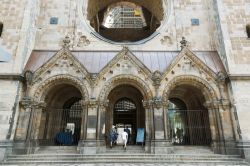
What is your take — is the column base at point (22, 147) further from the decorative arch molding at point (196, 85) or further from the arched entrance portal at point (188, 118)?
the arched entrance portal at point (188, 118)

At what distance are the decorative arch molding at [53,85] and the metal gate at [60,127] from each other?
1527 millimetres

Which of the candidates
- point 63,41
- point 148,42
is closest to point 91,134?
point 63,41

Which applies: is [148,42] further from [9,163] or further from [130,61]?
[9,163]

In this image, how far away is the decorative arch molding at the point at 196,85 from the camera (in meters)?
12.5

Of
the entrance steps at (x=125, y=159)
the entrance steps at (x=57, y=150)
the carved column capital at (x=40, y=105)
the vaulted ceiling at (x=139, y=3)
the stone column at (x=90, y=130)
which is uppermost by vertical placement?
the vaulted ceiling at (x=139, y=3)

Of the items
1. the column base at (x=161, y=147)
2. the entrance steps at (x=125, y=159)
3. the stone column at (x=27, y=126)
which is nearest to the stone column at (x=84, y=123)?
the entrance steps at (x=125, y=159)

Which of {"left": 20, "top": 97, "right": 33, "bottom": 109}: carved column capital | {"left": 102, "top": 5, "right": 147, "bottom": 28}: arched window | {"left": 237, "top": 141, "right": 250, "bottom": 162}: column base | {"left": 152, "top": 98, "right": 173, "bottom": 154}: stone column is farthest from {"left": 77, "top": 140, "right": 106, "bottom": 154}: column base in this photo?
{"left": 102, "top": 5, "right": 147, "bottom": 28}: arched window

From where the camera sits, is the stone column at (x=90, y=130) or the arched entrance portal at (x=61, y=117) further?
the arched entrance portal at (x=61, y=117)

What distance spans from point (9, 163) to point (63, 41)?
7836 millimetres

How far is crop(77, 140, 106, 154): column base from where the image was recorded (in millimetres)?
11234

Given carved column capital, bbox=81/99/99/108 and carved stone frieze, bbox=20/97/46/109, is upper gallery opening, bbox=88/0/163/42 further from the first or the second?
carved stone frieze, bbox=20/97/46/109

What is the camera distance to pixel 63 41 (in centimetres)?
1412

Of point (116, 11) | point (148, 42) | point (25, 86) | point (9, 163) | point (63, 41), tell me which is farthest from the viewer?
point (116, 11)

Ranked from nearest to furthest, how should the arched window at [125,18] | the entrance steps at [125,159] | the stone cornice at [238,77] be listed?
the entrance steps at [125,159], the stone cornice at [238,77], the arched window at [125,18]
